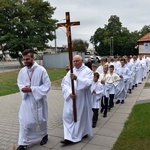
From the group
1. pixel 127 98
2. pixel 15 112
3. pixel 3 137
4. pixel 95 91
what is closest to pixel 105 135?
pixel 95 91

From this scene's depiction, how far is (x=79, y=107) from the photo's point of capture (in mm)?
5379

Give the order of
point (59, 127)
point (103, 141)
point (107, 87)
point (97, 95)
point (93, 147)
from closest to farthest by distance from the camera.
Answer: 1. point (93, 147)
2. point (103, 141)
3. point (59, 127)
4. point (97, 95)
5. point (107, 87)

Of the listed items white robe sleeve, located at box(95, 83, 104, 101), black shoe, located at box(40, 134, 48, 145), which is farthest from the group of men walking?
white robe sleeve, located at box(95, 83, 104, 101)

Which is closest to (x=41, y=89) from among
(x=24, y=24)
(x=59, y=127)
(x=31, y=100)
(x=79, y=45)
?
(x=31, y=100)

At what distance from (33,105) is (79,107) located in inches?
38.8

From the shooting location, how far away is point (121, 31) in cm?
7406

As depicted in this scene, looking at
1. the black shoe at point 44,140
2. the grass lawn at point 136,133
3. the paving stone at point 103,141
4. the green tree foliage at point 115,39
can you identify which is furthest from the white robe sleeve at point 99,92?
the green tree foliage at point 115,39

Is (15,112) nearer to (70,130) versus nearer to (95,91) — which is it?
(95,91)

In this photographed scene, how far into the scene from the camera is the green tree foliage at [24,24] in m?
29.9

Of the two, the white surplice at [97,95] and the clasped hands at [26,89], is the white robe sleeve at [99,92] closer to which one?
the white surplice at [97,95]

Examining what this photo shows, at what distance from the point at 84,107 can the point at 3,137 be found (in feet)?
6.63

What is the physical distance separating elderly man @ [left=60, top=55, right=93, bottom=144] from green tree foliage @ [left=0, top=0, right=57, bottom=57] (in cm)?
2526

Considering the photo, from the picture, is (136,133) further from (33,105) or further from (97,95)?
(33,105)

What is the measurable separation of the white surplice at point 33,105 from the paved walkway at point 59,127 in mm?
311
